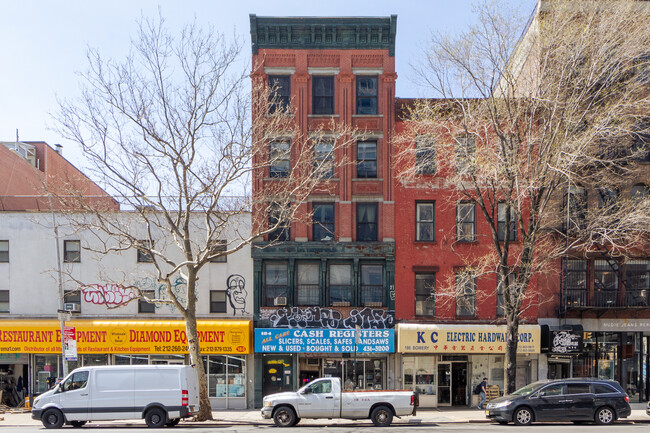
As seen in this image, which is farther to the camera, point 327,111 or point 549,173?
point 327,111

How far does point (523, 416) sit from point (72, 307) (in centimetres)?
1871

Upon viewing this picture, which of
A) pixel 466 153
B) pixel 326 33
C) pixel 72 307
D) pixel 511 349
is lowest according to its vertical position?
pixel 511 349

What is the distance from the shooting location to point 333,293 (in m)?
27.5

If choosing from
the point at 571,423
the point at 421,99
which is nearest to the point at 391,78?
the point at 421,99

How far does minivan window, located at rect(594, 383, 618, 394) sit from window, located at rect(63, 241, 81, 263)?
22105 millimetres

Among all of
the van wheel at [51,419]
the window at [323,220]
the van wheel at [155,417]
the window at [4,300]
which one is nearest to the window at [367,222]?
the window at [323,220]

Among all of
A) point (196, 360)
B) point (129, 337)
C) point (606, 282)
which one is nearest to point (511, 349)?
point (606, 282)

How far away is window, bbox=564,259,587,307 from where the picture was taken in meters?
26.9

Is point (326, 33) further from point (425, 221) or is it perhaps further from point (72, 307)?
point (72, 307)

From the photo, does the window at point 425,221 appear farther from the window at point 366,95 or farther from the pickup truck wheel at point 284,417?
the pickup truck wheel at point 284,417

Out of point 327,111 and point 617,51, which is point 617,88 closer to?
point 617,51

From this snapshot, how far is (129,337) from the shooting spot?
85.9ft

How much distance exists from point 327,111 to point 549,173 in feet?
35.6

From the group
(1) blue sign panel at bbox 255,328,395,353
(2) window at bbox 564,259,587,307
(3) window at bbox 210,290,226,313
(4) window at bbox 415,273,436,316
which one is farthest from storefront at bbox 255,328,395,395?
(2) window at bbox 564,259,587,307
